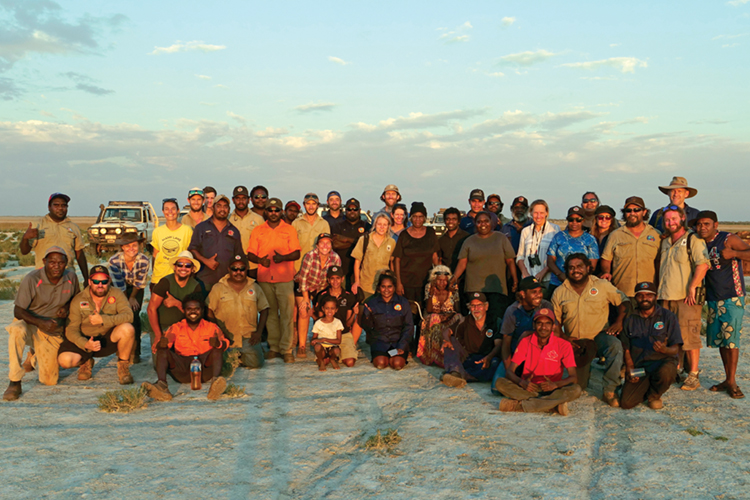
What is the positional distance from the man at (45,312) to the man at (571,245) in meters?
6.10

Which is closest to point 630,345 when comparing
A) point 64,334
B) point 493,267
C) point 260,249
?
point 493,267

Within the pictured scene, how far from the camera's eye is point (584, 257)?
268 inches

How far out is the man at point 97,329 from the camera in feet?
23.2

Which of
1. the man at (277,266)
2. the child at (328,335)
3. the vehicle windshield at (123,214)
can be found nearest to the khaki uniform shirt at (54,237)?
the man at (277,266)

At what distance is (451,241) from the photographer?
8.90 m

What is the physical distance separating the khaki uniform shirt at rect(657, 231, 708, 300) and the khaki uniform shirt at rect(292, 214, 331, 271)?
483 centimetres

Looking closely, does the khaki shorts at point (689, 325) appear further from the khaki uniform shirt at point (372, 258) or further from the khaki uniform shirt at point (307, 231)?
the khaki uniform shirt at point (307, 231)

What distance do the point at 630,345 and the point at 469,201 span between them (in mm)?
3685

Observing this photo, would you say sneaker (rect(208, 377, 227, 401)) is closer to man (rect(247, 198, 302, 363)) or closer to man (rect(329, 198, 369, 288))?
man (rect(247, 198, 302, 363))

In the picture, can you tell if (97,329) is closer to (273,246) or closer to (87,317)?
(87,317)

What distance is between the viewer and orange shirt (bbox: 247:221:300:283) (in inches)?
332

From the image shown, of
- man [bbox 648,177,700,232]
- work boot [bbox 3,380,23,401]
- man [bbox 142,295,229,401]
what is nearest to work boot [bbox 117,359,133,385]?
man [bbox 142,295,229,401]

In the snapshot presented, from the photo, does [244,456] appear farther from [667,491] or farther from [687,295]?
[687,295]

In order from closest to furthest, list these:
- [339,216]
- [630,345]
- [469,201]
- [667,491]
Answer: [667,491] → [630,345] → [469,201] → [339,216]
